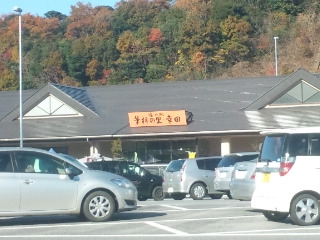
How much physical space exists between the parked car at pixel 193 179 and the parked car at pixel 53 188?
34.2 feet

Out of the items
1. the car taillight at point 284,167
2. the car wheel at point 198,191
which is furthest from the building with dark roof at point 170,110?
the car taillight at point 284,167

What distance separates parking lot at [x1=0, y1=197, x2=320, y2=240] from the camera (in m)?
13.3

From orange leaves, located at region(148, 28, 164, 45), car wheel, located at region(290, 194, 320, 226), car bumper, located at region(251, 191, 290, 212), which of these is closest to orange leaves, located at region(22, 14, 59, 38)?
→ orange leaves, located at region(148, 28, 164, 45)

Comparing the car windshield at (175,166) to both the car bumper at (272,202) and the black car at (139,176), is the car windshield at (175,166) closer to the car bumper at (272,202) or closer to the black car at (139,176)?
the black car at (139,176)

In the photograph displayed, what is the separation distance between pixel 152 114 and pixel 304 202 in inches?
959

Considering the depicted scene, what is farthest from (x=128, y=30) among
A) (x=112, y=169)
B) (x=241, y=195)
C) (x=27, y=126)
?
(x=241, y=195)

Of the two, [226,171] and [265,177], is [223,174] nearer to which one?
[226,171]

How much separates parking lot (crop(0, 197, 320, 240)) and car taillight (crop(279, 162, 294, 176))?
40.4 inches

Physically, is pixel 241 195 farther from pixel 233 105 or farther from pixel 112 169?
pixel 233 105

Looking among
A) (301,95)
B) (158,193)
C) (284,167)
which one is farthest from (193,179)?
(301,95)

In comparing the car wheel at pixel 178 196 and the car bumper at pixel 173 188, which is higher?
the car bumper at pixel 173 188

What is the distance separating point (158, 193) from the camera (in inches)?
1093

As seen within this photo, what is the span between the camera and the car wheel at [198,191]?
25.9m

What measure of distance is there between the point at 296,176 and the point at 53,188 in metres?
4.74
